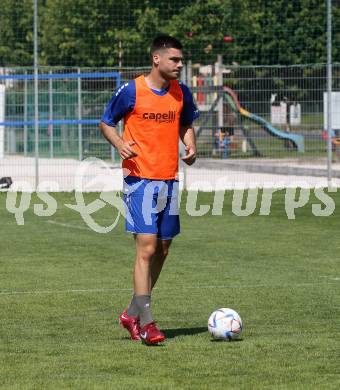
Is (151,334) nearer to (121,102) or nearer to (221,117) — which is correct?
(121,102)

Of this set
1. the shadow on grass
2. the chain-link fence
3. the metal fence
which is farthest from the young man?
the metal fence

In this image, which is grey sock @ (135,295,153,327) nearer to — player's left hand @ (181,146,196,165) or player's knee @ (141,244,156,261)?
player's knee @ (141,244,156,261)

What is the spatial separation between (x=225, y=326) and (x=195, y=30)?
30442mm

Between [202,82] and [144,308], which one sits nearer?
[144,308]

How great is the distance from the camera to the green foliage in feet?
122

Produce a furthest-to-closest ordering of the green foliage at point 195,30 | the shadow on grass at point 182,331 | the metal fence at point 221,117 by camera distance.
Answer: the green foliage at point 195,30, the metal fence at point 221,117, the shadow on grass at point 182,331

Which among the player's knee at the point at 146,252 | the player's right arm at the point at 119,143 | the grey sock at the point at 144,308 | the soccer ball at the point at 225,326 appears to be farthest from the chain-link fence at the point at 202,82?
the soccer ball at the point at 225,326

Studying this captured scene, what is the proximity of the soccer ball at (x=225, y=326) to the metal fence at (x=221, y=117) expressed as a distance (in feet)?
60.2

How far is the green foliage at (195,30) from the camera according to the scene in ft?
122

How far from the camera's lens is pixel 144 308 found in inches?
364

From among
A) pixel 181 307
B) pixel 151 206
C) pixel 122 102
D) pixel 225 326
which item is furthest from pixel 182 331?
pixel 122 102

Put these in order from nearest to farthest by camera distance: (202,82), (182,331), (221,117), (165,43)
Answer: (165,43) < (182,331) < (221,117) < (202,82)

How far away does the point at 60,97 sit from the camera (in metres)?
30.9

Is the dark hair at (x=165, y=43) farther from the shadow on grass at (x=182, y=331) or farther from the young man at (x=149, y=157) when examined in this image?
the shadow on grass at (x=182, y=331)
